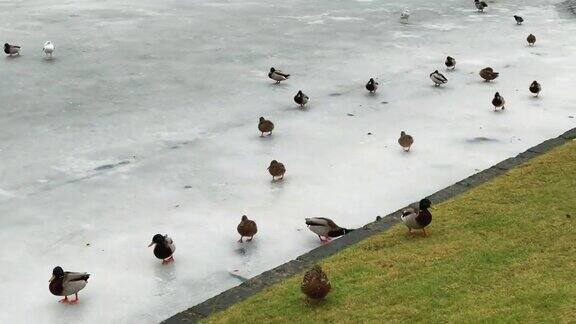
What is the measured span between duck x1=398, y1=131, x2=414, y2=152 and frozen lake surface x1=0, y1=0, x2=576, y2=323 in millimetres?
168

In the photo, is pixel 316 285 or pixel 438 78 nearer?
pixel 316 285

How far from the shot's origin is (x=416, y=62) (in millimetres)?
21125

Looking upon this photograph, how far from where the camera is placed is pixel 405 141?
13.9 metres

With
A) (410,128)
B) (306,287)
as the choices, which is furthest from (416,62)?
(306,287)

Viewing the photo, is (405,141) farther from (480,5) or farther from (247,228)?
(480,5)

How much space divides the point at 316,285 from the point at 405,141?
638 centimetres

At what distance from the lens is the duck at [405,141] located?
13797 millimetres

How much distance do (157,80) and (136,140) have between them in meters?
4.72

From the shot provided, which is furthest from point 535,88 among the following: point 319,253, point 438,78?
point 319,253

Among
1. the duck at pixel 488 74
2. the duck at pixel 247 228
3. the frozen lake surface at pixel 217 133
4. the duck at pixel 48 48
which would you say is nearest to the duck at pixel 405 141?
the frozen lake surface at pixel 217 133

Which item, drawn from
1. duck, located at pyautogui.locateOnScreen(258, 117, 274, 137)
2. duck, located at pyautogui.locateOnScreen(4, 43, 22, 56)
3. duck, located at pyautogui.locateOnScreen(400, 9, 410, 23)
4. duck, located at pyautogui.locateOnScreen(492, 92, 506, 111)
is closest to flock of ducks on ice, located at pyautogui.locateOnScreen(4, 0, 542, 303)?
duck, located at pyautogui.locateOnScreen(258, 117, 274, 137)

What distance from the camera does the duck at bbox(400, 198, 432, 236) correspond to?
9.82m

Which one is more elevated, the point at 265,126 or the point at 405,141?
the point at 405,141

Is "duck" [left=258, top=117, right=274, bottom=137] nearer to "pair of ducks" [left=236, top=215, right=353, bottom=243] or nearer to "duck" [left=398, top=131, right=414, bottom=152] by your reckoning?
"duck" [left=398, top=131, right=414, bottom=152]
